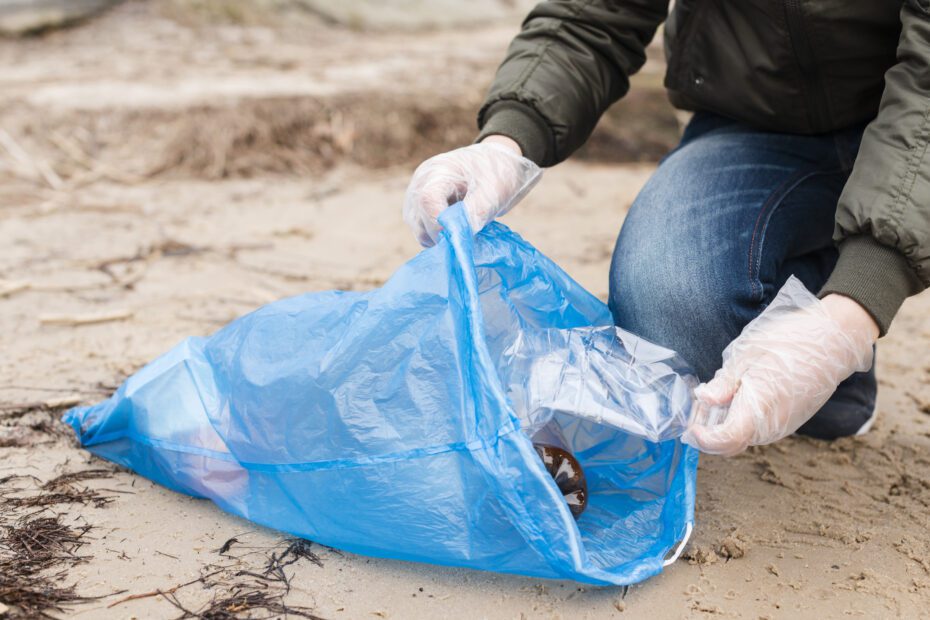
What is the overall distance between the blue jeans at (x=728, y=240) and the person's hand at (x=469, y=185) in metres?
0.26

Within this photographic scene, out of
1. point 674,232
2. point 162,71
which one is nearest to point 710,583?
point 674,232

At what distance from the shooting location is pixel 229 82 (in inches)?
178

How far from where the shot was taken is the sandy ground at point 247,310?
3.96ft

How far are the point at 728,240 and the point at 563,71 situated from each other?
407 mm

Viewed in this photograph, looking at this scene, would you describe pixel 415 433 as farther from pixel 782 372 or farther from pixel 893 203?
pixel 893 203

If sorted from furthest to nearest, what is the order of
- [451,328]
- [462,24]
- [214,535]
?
[462,24], [214,535], [451,328]

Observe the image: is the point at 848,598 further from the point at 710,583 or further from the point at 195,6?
the point at 195,6

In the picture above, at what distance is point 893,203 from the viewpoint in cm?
117

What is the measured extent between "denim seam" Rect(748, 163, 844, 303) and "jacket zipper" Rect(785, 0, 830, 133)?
0.09 meters

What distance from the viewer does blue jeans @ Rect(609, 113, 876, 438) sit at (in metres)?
1.46

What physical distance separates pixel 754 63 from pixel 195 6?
5493 mm

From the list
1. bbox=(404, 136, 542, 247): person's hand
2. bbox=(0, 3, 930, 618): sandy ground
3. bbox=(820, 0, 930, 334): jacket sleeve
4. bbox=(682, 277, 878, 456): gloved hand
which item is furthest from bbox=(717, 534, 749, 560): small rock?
bbox=(404, 136, 542, 247): person's hand

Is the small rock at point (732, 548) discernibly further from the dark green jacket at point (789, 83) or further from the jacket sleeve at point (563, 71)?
Answer: the jacket sleeve at point (563, 71)

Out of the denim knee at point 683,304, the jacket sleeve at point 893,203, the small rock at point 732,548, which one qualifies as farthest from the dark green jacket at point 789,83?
the small rock at point 732,548
